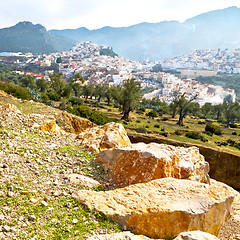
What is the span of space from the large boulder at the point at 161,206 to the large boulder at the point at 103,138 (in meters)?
3.62

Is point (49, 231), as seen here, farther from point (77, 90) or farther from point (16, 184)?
point (77, 90)

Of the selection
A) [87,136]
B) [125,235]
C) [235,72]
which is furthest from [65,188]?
[235,72]

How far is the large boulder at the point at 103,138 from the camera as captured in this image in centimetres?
978

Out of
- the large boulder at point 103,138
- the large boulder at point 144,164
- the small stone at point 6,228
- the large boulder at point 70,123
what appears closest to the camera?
the small stone at point 6,228

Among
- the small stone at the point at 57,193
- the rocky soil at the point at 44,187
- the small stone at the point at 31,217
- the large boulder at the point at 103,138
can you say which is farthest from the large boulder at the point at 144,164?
the small stone at the point at 31,217

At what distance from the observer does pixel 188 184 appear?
6648mm

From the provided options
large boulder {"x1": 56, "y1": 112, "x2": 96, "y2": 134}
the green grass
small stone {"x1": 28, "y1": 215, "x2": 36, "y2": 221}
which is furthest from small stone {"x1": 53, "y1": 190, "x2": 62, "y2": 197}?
large boulder {"x1": 56, "y1": 112, "x2": 96, "y2": 134}

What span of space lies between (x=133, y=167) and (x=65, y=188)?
9.21 feet

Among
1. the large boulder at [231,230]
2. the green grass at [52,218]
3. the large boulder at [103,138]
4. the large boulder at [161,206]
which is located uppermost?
the large boulder at [103,138]

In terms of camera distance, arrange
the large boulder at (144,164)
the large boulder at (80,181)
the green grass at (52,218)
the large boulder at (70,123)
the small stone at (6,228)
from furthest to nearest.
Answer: the large boulder at (70,123), the large boulder at (144,164), the large boulder at (80,181), the green grass at (52,218), the small stone at (6,228)

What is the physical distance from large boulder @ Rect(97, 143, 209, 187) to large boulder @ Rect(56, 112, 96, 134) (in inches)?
279

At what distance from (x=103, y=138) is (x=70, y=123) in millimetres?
5864

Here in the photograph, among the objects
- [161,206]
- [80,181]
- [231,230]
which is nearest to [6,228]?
[80,181]

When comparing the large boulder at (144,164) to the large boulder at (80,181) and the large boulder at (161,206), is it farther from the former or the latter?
the large boulder at (80,181)
